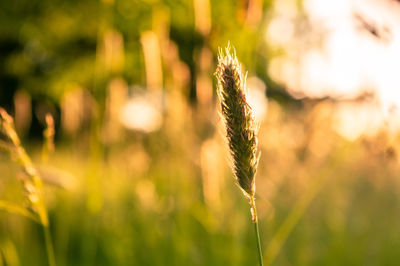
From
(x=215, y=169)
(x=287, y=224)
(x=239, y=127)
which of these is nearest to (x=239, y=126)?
(x=239, y=127)

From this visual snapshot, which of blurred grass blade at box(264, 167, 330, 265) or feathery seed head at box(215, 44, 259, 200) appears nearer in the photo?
feathery seed head at box(215, 44, 259, 200)

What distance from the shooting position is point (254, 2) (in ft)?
5.91

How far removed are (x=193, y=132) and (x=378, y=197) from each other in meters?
1.53

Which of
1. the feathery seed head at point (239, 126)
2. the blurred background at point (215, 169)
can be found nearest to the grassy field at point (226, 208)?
the blurred background at point (215, 169)

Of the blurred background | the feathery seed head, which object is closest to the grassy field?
the blurred background

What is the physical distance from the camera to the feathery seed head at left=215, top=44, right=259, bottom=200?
691mm

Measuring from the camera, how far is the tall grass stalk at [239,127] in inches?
27.2

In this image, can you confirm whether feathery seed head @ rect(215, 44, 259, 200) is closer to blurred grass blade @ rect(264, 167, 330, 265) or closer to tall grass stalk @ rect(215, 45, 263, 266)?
tall grass stalk @ rect(215, 45, 263, 266)

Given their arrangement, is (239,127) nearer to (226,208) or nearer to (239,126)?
(239,126)

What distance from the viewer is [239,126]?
0.70 metres

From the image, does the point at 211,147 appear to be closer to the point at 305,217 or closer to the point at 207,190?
the point at 207,190

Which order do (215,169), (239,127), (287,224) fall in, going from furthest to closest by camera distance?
(215,169)
(287,224)
(239,127)

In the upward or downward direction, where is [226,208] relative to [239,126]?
downward

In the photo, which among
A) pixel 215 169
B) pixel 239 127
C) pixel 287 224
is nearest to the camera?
pixel 239 127
